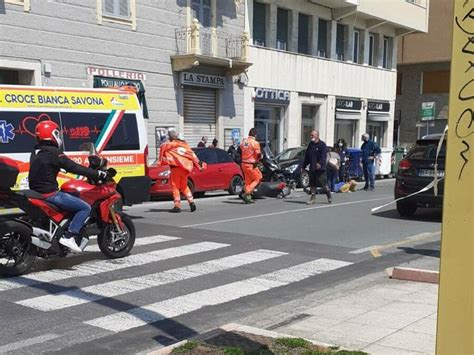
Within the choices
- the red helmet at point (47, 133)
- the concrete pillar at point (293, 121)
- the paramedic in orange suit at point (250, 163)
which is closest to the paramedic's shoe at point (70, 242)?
the red helmet at point (47, 133)

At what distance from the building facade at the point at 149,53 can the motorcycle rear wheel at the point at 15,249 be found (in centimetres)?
1084

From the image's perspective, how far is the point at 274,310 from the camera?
582 cm

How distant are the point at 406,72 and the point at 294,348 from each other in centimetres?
4674

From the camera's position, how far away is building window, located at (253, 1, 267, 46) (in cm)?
2533

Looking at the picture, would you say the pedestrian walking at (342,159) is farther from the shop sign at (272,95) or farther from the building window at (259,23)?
the building window at (259,23)

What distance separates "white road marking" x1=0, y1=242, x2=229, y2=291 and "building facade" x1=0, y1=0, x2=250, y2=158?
33.7 feet

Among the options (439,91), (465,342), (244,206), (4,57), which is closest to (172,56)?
(4,57)

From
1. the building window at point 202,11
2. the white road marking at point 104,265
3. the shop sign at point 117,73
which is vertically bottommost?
the white road marking at point 104,265

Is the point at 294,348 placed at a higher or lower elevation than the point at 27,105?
lower

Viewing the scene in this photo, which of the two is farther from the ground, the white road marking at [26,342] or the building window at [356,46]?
the building window at [356,46]

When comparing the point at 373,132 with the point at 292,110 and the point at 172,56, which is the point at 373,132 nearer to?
the point at 292,110

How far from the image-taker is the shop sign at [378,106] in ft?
109

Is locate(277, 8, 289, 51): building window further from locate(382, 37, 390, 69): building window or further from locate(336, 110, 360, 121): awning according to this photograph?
locate(382, 37, 390, 69): building window

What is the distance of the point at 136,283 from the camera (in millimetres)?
6820
